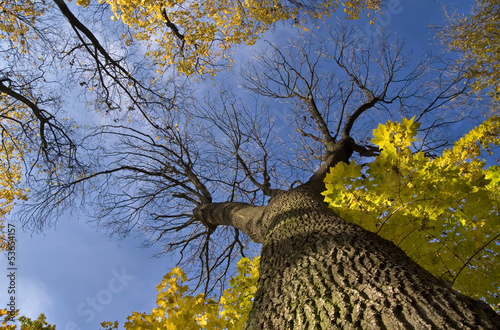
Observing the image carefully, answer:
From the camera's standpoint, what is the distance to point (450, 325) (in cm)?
82

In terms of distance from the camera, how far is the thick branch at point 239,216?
119 inches

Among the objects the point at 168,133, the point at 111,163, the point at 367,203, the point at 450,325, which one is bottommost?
the point at 450,325

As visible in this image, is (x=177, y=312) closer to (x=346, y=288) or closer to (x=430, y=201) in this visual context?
(x=346, y=288)

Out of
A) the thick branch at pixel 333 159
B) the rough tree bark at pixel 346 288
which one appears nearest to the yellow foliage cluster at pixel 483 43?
the thick branch at pixel 333 159

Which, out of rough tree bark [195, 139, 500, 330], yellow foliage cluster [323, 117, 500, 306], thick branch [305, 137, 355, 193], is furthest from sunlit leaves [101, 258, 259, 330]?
thick branch [305, 137, 355, 193]

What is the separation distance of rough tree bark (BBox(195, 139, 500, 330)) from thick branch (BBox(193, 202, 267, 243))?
2.95 ft

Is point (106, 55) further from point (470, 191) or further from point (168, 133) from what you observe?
point (470, 191)

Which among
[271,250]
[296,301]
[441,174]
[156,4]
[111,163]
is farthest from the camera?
[111,163]

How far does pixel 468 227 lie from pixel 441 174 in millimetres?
1062

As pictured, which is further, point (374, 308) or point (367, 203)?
point (367, 203)

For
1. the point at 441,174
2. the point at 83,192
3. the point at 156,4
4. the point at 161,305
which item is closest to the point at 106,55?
the point at 156,4

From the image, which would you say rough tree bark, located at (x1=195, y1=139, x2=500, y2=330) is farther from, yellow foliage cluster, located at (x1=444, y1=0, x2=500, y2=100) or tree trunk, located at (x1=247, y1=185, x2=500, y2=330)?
yellow foliage cluster, located at (x1=444, y1=0, x2=500, y2=100)

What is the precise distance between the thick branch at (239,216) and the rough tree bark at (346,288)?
0.90m

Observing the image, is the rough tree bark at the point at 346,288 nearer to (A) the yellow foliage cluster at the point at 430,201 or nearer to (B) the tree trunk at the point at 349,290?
(B) the tree trunk at the point at 349,290
